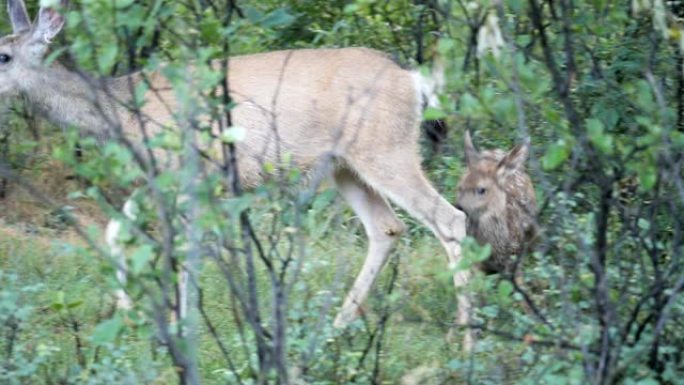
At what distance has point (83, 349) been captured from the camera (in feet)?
22.0

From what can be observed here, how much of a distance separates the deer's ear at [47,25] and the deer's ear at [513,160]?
2.73 metres

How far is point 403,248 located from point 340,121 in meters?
0.99

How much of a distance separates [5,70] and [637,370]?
4.86 meters

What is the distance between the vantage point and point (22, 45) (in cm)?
869

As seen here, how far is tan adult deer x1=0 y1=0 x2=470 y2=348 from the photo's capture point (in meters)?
7.90

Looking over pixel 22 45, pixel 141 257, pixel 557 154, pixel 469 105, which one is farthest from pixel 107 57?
pixel 22 45

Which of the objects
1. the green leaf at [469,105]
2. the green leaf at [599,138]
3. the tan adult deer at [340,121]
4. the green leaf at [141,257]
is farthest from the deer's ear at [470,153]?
the green leaf at [141,257]

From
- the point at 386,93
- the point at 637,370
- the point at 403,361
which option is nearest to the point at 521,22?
the point at 386,93

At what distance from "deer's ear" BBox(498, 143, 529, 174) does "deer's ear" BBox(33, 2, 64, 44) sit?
2.73m

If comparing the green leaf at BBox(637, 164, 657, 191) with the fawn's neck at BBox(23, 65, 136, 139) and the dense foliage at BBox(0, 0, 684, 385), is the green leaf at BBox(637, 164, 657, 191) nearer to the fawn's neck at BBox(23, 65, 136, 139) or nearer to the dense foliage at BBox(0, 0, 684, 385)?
the dense foliage at BBox(0, 0, 684, 385)

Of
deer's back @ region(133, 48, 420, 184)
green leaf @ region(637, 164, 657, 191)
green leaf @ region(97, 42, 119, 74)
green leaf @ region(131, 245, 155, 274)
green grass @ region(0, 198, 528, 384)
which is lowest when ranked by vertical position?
green grass @ region(0, 198, 528, 384)

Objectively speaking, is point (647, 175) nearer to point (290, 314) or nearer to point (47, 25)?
point (290, 314)

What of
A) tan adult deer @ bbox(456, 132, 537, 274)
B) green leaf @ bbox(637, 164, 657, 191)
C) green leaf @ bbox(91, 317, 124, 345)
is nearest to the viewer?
green leaf @ bbox(91, 317, 124, 345)

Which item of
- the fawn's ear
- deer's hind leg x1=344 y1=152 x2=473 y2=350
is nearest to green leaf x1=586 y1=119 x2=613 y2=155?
deer's hind leg x1=344 y1=152 x2=473 y2=350
